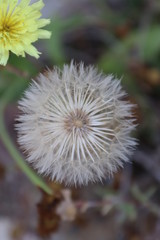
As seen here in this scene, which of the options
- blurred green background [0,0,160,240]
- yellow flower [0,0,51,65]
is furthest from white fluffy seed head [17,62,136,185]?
blurred green background [0,0,160,240]

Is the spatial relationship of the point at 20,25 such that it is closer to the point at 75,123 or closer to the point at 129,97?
the point at 75,123

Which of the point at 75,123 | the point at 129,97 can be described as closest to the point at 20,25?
the point at 75,123

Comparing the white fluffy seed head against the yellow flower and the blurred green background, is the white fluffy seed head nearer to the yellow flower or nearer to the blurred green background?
the yellow flower

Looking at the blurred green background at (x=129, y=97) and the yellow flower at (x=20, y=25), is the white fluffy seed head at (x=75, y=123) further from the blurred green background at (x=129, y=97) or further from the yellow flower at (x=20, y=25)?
the blurred green background at (x=129, y=97)

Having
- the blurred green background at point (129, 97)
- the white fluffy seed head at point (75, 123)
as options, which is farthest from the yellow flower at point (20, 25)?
the blurred green background at point (129, 97)

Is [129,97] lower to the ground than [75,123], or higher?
higher
